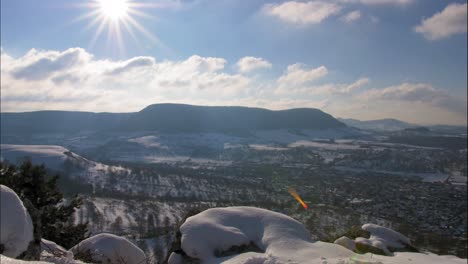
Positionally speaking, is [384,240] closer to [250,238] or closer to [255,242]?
[255,242]

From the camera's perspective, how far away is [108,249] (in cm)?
1491

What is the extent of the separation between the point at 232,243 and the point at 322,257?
3.89 meters

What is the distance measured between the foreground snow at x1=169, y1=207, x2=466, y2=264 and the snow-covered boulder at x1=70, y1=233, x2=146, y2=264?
2.23 m

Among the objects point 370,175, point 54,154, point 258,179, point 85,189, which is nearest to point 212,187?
point 258,179

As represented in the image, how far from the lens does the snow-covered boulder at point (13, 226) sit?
9.52 metres

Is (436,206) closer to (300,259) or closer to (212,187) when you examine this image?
(212,187)

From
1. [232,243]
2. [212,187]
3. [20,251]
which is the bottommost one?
[212,187]

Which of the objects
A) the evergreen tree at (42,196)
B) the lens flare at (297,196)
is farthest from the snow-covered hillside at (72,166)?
the evergreen tree at (42,196)

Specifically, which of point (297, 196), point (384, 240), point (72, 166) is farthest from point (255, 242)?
point (72, 166)

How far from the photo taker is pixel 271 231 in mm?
15492

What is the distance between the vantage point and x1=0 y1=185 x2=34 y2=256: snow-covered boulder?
9.52 meters

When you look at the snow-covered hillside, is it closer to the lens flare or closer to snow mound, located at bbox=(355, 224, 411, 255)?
the lens flare

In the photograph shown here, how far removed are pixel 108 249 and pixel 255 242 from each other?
21.8 ft

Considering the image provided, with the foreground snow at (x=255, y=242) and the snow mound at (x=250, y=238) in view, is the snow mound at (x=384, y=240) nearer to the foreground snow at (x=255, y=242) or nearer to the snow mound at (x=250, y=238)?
the foreground snow at (x=255, y=242)
